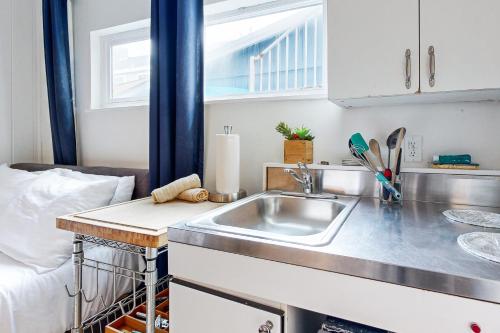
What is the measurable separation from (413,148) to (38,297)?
171 cm

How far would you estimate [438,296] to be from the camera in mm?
559

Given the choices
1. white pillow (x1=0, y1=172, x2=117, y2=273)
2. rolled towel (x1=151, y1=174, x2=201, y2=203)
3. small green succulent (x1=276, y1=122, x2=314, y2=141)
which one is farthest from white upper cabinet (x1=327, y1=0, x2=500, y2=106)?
white pillow (x1=0, y1=172, x2=117, y2=273)

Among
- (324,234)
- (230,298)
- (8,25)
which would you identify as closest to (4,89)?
(8,25)

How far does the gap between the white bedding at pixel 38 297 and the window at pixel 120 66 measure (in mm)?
1173

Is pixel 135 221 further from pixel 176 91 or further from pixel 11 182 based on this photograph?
pixel 11 182

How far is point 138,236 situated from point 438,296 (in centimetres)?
81

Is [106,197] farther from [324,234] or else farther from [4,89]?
[4,89]

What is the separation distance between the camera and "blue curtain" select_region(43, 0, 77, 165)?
209cm

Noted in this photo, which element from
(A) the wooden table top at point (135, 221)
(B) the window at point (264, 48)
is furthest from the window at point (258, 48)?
(A) the wooden table top at point (135, 221)

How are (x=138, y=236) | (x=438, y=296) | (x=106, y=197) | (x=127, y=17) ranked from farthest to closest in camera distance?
1. (x=127, y=17)
2. (x=106, y=197)
3. (x=138, y=236)
4. (x=438, y=296)

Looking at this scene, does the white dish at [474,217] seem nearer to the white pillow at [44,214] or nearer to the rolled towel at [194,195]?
the rolled towel at [194,195]

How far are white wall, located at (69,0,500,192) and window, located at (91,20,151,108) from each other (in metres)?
0.07

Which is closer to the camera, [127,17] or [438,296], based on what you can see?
[438,296]

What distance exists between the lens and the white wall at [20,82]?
227cm
